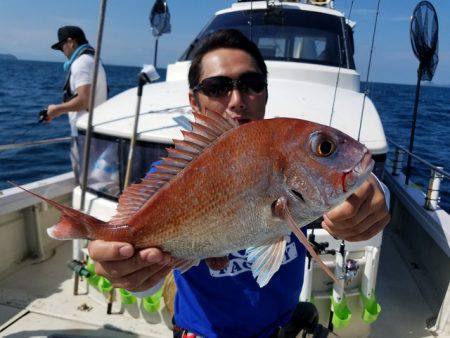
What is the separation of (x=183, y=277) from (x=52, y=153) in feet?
32.4

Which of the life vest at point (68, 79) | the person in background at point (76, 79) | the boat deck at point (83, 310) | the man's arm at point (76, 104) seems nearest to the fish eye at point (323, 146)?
the boat deck at point (83, 310)

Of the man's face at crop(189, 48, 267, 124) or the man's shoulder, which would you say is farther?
the man's shoulder

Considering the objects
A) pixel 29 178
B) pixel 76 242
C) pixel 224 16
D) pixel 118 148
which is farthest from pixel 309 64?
pixel 29 178

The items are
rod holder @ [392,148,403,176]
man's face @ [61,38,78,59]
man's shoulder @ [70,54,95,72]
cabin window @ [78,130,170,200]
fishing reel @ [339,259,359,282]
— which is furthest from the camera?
rod holder @ [392,148,403,176]

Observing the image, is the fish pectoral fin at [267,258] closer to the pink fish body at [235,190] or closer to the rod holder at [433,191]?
the pink fish body at [235,190]

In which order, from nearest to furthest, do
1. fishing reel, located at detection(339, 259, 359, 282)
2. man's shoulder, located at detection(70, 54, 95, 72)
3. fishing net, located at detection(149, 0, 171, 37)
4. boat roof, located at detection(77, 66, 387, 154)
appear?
fishing reel, located at detection(339, 259, 359, 282) → boat roof, located at detection(77, 66, 387, 154) → man's shoulder, located at detection(70, 54, 95, 72) → fishing net, located at detection(149, 0, 171, 37)

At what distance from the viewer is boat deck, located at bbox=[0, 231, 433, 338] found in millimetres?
3094

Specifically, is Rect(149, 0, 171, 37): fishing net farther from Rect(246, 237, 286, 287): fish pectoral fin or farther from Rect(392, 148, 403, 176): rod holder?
Rect(246, 237, 286, 287): fish pectoral fin

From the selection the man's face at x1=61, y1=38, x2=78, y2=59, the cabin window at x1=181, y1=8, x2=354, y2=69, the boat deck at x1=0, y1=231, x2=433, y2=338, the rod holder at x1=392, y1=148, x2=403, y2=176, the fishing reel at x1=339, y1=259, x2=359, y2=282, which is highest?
the cabin window at x1=181, y1=8, x2=354, y2=69

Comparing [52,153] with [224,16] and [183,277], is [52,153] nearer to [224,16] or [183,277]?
[224,16]

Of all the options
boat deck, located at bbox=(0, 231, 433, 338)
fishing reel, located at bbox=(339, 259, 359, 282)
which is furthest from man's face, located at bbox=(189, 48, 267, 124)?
boat deck, located at bbox=(0, 231, 433, 338)

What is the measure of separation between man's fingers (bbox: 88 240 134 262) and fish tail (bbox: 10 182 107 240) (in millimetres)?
41

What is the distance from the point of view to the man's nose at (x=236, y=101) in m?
1.64

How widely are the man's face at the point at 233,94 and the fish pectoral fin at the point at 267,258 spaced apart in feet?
2.06
